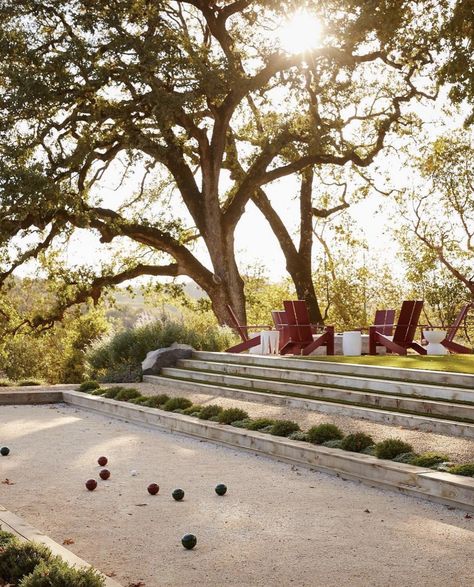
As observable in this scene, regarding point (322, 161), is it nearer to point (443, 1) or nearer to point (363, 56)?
point (363, 56)

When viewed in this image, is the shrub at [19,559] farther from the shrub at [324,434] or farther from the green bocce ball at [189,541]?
the shrub at [324,434]

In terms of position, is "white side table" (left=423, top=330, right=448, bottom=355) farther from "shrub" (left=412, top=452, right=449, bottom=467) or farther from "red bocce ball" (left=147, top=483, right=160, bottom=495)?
"red bocce ball" (left=147, top=483, right=160, bottom=495)

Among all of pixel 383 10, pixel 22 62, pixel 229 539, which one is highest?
pixel 22 62

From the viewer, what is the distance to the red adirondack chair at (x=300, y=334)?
52.0ft

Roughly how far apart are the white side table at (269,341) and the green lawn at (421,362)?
265 cm

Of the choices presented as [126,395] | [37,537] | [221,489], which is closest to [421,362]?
[126,395]

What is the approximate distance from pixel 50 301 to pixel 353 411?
1822 cm

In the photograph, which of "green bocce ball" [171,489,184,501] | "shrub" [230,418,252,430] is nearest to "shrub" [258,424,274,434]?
"shrub" [230,418,252,430]

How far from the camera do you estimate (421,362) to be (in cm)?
1300

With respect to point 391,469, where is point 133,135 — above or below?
above

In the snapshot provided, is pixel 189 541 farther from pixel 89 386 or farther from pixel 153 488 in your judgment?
pixel 89 386

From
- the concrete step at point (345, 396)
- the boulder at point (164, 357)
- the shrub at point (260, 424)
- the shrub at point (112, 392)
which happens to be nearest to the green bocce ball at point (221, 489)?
the shrub at point (260, 424)

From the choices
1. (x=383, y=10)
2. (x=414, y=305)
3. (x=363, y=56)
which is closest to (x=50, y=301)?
(x=363, y=56)

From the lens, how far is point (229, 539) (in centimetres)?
536
